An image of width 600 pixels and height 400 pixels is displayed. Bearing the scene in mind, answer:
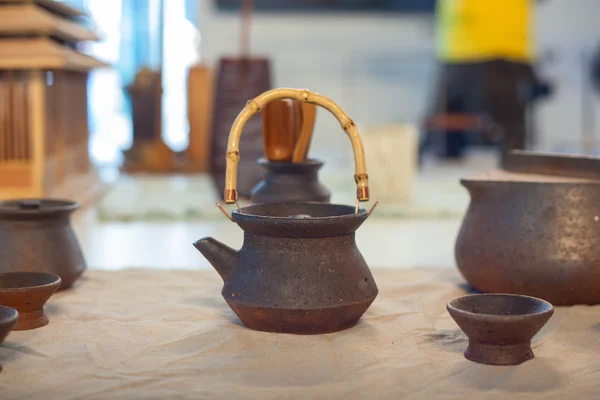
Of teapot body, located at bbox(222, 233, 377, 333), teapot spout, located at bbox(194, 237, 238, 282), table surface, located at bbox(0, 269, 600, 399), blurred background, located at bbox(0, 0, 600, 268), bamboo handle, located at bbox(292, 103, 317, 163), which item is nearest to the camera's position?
table surface, located at bbox(0, 269, 600, 399)

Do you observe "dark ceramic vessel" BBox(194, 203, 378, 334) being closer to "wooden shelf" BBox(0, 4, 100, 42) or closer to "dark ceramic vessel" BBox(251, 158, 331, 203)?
"dark ceramic vessel" BBox(251, 158, 331, 203)

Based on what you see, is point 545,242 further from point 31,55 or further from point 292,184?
point 31,55

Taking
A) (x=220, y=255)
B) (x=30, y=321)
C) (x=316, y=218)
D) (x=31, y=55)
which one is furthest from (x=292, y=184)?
(x=31, y=55)

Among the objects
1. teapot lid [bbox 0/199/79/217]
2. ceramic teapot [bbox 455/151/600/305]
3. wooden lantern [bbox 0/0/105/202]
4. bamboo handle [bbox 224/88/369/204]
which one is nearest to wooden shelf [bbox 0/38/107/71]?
wooden lantern [bbox 0/0/105/202]

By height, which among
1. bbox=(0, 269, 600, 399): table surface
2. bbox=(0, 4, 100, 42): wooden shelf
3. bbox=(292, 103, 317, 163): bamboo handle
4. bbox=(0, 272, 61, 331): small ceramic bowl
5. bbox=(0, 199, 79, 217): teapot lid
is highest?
bbox=(0, 4, 100, 42): wooden shelf

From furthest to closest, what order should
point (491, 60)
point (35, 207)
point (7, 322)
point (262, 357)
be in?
1. point (491, 60)
2. point (35, 207)
3. point (262, 357)
4. point (7, 322)

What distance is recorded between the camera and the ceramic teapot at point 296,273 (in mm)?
1528

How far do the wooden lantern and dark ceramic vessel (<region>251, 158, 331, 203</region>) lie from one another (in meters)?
1.30

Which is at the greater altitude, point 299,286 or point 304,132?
point 304,132

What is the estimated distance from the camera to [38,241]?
1881 mm

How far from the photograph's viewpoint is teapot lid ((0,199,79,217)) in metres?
1.87

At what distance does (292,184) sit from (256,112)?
51cm

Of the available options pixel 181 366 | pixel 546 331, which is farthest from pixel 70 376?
pixel 546 331

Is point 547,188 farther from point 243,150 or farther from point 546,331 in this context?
point 243,150
